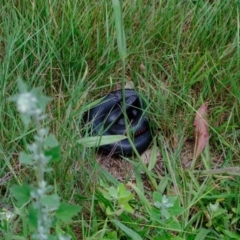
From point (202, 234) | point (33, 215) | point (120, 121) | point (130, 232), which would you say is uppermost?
point (33, 215)

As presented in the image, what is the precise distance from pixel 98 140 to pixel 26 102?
65.1 inches

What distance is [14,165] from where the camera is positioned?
2.46 metres

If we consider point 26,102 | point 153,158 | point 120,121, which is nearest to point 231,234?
point 153,158

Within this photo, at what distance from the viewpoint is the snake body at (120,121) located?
2.78m

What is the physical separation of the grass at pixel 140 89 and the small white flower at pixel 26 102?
1267 millimetres

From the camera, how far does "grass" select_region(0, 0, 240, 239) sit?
7.65ft

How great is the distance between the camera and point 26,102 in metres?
0.92

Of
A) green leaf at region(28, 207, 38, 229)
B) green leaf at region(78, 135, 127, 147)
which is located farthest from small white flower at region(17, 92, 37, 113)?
green leaf at region(78, 135, 127, 147)

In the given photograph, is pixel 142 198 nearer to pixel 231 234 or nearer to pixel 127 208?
pixel 127 208

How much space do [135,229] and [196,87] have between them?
1.01 metres

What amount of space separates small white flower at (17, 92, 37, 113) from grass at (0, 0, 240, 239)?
1267 millimetres

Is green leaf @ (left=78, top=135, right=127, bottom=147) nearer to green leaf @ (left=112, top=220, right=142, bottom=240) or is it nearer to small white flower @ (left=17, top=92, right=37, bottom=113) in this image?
green leaf @ (left=112, top=220, right=142, bottom=240)

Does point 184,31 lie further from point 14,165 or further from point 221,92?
point 14,165

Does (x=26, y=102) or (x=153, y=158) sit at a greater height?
Answer: (x=26, y=102)
